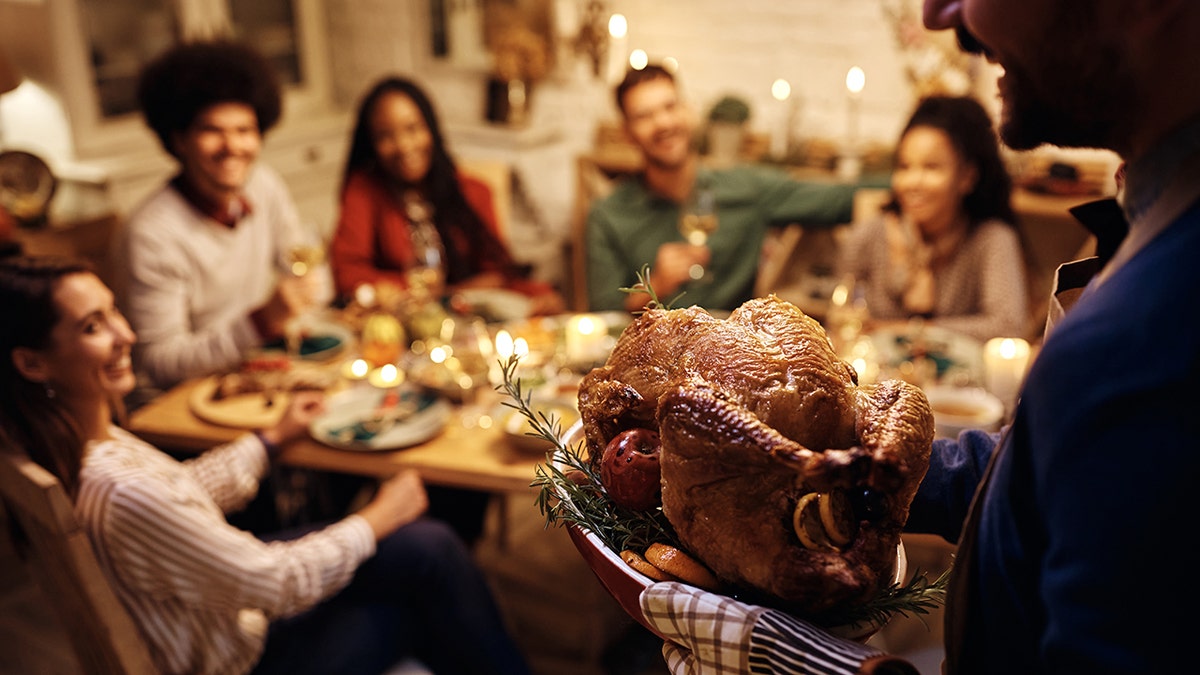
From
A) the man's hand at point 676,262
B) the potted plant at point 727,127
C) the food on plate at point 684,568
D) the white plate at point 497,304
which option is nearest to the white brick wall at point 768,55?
the potted plant at point 727,127

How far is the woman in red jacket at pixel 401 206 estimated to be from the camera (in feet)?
10.2

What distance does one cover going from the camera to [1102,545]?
597mm

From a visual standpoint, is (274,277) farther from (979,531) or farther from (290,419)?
(979,531)

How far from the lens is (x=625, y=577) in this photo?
80 centimetres

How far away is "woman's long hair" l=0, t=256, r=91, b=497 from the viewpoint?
4.88 ft

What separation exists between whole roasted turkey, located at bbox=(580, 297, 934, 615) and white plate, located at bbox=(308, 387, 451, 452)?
1201 mm

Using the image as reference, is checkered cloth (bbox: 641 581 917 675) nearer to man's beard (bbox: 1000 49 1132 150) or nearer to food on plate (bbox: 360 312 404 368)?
man's beard (bbox: 1000 49 1132 150)

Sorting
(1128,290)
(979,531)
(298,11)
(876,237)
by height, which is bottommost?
(876,237)

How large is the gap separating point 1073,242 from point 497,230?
2178 millimetres

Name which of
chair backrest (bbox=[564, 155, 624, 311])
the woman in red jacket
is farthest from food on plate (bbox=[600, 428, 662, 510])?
chair backrest (bbox=[564, 155, 624, 311])

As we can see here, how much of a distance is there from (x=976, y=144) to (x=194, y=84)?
2164mm

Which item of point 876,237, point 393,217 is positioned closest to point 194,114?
point 393,217

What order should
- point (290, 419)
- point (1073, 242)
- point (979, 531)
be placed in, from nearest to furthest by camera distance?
point (979, 531)
point (290, 419)
point (1073, 242)

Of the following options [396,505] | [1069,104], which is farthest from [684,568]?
[396,505]
